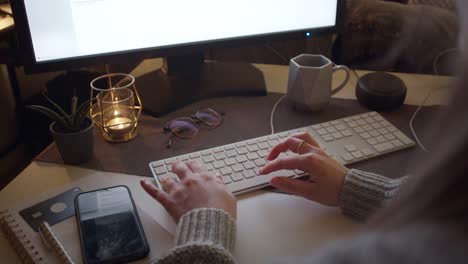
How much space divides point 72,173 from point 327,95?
51 cm

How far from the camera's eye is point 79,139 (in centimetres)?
72

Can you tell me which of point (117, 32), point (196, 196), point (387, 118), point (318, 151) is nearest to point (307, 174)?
Result: point (318, 151)

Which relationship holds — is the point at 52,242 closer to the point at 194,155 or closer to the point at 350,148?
the point at 194,155

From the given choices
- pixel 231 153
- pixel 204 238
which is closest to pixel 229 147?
pixel 231 153

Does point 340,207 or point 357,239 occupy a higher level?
point 357,239

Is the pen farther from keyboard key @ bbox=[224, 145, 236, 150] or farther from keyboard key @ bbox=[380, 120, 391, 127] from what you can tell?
keyboard key @ bbox=[380, 120, 391, 127]

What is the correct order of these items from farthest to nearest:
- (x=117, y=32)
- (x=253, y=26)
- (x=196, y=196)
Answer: (x=253, y=26) → (x=117, y=32) → (x=196, y=196)

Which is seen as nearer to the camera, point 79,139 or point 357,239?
point 357,239

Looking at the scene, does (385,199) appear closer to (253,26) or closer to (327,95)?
(327,95)

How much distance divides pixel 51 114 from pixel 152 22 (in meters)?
0.26

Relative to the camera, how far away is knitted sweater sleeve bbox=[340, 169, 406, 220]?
25.2 inches

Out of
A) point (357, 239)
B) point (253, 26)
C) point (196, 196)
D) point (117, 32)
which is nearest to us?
point (357, 239)

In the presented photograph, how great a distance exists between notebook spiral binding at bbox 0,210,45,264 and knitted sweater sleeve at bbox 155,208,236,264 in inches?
6.3

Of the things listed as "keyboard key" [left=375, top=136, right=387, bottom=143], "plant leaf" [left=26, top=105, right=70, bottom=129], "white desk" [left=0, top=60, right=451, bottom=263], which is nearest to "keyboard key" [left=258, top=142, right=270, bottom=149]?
"white desk" [left=0, top=60, right=451, bottom=263]
